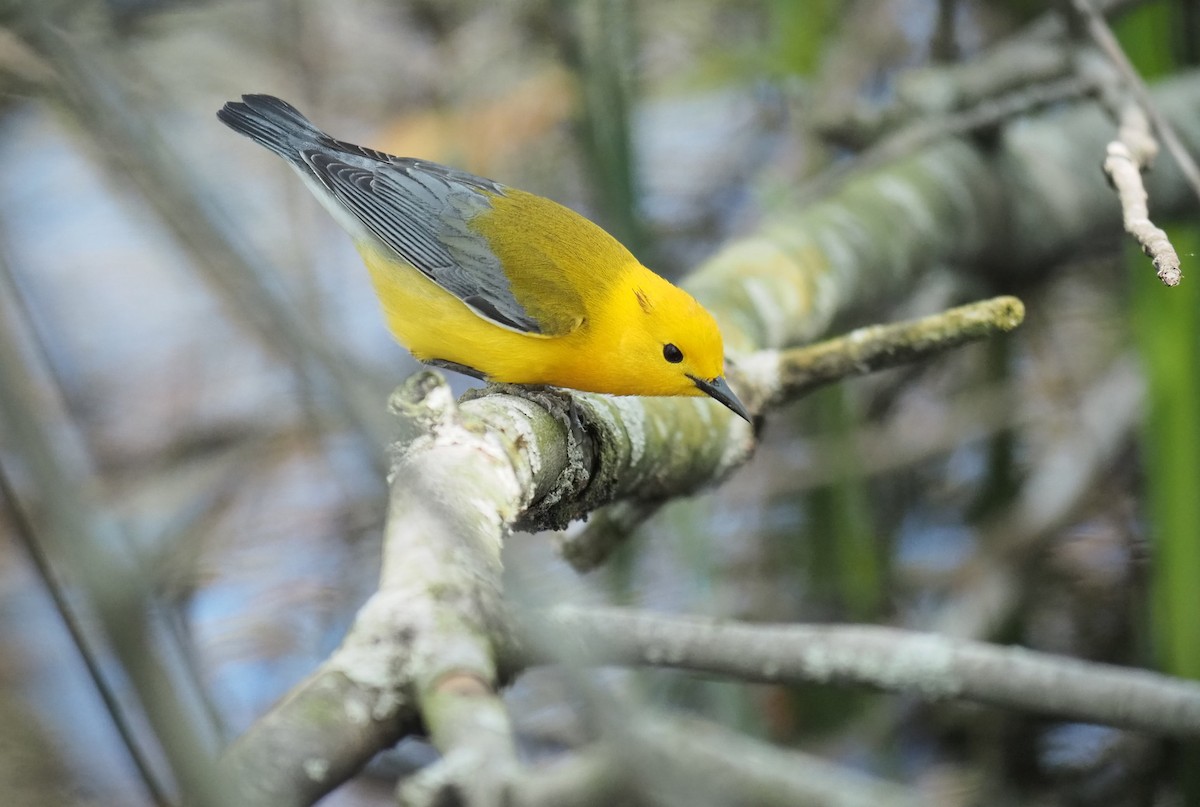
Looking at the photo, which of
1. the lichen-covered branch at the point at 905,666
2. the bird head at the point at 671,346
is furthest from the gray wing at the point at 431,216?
the lichen-covered branch at the point at 905,666

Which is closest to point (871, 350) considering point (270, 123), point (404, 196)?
point (404, 196)

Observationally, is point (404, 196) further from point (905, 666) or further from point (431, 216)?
point (905, 666)

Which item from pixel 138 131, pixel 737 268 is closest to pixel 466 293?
pixel 737 268

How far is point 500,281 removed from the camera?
9.91ft

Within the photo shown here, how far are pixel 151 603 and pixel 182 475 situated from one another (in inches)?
183

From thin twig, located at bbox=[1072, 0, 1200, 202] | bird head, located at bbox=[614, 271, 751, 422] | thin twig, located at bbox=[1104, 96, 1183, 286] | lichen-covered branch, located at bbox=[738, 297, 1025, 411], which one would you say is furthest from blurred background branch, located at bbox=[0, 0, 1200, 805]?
thin twig, located at bbox=[1104, 96, 1183, 286]

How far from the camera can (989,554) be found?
4801 millimetres

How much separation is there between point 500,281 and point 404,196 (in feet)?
1.69

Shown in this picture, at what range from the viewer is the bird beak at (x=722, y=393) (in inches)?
108

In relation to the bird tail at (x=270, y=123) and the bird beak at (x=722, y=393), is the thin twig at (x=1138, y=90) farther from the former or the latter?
the bird tail at (x=270, y=123)

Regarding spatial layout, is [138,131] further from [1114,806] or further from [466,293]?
[1114,806]

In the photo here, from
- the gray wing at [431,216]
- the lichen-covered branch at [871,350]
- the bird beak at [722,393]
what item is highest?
the gray wing at [431,216]

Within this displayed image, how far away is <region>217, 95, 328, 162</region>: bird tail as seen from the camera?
3.27m

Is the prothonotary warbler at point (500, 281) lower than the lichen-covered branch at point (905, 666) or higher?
higher
